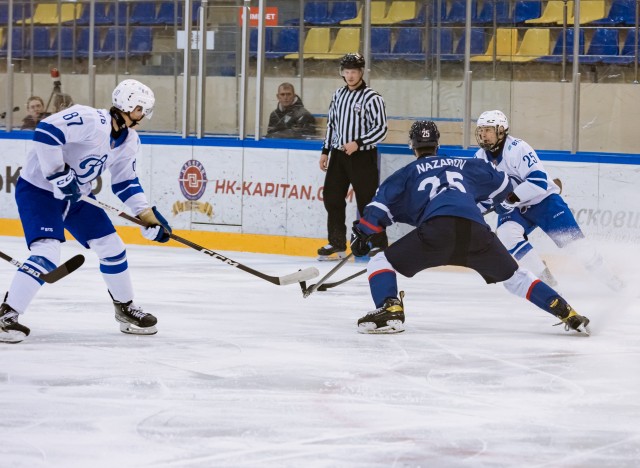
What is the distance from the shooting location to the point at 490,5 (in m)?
7.71

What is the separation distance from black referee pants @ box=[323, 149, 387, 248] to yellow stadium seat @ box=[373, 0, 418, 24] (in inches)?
37.3

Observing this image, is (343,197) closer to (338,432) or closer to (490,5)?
(490,5)

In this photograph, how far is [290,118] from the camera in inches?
328

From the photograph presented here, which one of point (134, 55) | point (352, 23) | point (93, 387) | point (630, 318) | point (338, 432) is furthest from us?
point (134, 55)

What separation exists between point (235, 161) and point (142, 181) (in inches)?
28.1

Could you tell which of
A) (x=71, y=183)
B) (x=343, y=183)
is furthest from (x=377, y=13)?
(x=71, y=183)

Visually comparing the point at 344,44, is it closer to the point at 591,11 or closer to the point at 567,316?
the point at 591,11

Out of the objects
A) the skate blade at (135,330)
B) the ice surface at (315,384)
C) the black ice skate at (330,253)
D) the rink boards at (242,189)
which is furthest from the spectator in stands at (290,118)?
the skate blade at (135,330)

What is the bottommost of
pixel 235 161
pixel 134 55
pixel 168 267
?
pixel 168 267

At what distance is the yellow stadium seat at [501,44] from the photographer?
779cm

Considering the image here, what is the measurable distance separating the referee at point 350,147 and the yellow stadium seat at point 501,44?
72cm

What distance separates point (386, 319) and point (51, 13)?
209 inches

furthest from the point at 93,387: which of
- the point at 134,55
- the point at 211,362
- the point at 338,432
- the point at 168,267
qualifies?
the point at 134,55

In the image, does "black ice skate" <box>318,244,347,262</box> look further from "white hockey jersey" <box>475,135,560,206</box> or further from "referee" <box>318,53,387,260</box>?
"white hockey jersey" <box>475,135,560,206</box>
